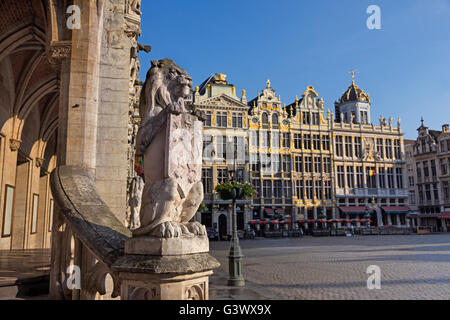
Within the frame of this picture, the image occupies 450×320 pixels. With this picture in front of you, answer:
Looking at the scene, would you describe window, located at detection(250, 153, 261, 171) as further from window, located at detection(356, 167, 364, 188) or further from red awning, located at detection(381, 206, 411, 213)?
red awning, located at detection(381, 206, 411, 213)

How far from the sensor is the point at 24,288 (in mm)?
5285

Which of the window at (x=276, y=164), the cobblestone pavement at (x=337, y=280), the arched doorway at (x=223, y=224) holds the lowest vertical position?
the cobblestone pavement at (x=337, y=280)

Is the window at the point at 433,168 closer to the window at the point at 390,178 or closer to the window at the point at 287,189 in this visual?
the window at the point at 390,178

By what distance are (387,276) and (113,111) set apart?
10206mm

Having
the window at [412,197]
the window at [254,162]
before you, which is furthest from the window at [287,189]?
the window at [412,197]

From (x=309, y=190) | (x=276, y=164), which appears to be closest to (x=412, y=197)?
(x=309, y=190)

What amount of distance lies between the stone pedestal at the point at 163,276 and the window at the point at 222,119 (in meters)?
41.6

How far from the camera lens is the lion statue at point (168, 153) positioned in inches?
123

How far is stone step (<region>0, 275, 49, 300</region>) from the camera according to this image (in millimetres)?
5074

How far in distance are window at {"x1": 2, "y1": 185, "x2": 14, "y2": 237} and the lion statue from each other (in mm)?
11000

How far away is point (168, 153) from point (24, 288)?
3839 millimetres
